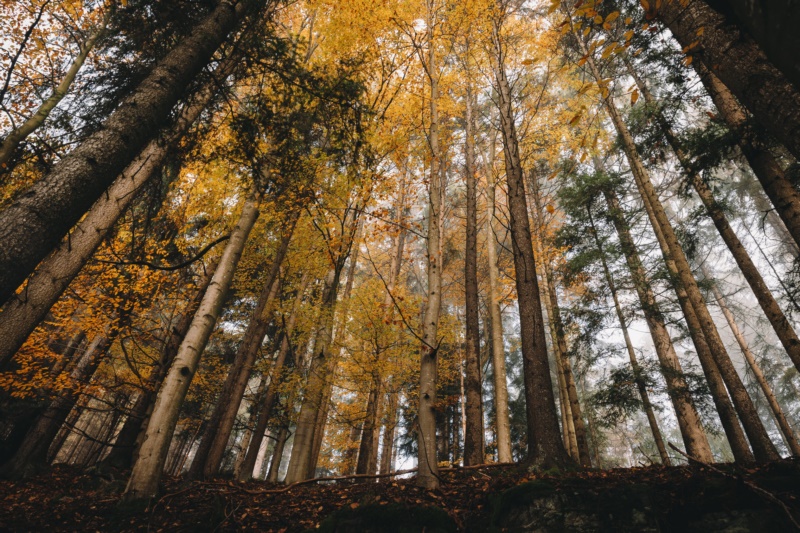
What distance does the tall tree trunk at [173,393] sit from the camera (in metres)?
4.12

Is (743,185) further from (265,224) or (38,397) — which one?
(38,397)

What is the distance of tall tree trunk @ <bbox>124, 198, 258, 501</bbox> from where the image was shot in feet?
13.5

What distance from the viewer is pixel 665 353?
9586 mm

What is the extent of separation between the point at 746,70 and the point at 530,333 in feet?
12.9

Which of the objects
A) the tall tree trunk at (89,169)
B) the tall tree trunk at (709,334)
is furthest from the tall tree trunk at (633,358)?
the tall tree trunk at (89,169)

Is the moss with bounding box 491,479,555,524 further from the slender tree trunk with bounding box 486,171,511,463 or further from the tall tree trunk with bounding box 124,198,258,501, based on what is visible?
the slender tree trunk with bounding box 486,171,511,463

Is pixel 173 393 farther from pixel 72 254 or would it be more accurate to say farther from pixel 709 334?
pixel 709 334

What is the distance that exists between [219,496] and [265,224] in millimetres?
7744

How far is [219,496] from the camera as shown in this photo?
3.72 metres

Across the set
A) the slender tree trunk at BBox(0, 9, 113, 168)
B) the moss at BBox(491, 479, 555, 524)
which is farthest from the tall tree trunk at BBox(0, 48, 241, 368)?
the moss at BBox(491, 479, 555, 524)

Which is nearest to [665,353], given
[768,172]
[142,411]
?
[768,172]

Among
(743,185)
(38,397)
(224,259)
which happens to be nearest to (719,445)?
(743,185)

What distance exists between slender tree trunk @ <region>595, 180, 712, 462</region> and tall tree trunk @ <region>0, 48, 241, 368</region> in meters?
11.1

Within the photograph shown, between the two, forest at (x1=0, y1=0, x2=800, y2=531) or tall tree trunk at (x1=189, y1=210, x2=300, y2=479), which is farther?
tall tree trunk at (x1=189, y1=210, x2=300, y2=479)
